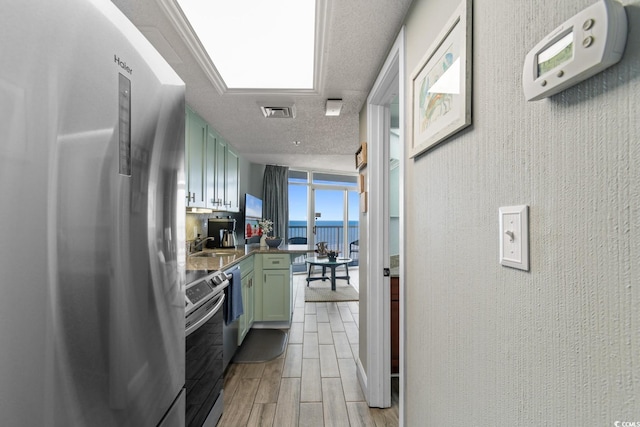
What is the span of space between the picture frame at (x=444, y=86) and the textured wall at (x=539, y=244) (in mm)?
30

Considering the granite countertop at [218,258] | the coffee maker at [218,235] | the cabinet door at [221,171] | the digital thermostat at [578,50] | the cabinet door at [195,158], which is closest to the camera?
the digital thermostat at [578,50]

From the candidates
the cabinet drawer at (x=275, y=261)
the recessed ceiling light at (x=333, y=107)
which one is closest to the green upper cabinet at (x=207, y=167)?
the cabinet drawer at (x=275, y=261)

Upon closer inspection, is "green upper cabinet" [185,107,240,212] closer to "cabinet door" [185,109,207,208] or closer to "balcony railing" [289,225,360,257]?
"cabinet door" [185,109,207,208]

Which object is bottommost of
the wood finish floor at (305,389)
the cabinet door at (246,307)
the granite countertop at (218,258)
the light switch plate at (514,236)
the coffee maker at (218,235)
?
the wood finish floor at (305,389)

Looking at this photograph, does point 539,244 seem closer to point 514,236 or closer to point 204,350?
point 514,236

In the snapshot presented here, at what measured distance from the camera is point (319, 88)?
7.13ft

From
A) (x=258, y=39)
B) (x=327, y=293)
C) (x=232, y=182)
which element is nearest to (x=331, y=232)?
(x=327, y=293)

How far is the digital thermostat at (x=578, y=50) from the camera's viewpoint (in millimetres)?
389

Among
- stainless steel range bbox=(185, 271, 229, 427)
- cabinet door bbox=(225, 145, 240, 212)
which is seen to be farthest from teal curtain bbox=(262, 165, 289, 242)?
stainless steel range bbox=(185, 271, 229, 427)

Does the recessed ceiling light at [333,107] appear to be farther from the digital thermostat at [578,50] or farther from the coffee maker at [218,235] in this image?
the coffee maker at [218,235]

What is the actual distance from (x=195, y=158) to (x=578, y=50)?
2714 mm

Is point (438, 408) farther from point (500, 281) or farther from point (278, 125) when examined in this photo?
point (278, 125)

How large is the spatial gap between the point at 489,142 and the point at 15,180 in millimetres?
919

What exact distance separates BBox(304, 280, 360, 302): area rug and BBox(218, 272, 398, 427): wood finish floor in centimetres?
149
